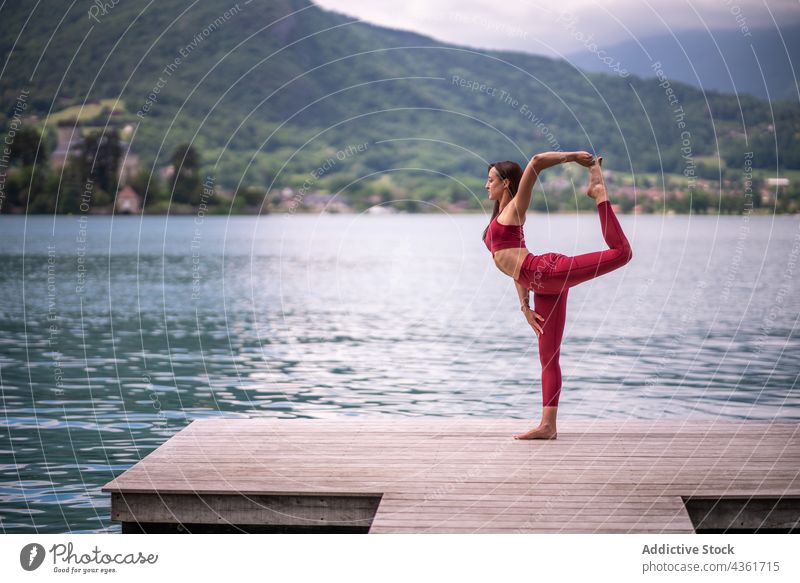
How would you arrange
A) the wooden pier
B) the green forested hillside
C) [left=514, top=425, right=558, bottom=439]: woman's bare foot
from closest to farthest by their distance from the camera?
the wooden pier, [left=514, top=425, right=558, bottom=439]: woman's bare foot, the green forested hillside

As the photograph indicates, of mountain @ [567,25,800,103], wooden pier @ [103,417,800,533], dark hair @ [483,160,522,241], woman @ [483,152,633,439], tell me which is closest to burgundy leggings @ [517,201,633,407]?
woman @ [483,152,633,439]

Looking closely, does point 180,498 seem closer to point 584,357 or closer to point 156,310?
point 584,357

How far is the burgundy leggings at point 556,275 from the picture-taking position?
10977 millimetres

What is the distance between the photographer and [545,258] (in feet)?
37.4

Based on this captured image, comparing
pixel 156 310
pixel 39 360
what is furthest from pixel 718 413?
pixel 156 310

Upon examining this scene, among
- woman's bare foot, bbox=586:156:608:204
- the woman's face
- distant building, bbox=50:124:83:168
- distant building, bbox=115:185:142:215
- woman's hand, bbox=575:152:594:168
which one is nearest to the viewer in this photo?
woman's hand, bbox=575:152:594:168

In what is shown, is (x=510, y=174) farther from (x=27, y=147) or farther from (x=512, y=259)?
(x=27, y=147)

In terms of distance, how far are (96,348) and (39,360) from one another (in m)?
2.30

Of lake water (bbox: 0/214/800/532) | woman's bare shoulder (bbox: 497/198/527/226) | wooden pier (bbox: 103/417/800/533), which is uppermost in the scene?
woman's bare shoulder (bbox: 497/198/527/226)

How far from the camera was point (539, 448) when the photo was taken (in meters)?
11.6

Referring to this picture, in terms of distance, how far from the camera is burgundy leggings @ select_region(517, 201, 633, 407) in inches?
432

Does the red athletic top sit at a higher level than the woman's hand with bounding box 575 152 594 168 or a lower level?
lower

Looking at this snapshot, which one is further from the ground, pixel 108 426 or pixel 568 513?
pixel 568 513

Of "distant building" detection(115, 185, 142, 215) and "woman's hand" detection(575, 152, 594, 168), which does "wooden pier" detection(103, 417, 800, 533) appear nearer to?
"woman's hand" detection(575, 152, 594, 168)
